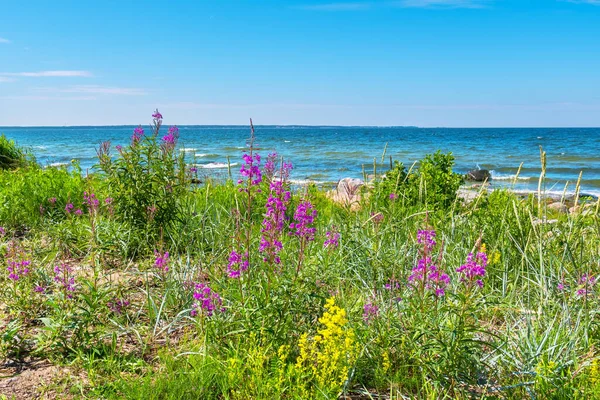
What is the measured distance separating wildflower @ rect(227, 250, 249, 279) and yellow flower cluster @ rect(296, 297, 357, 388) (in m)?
0.55

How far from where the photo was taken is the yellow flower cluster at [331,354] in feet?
8.68

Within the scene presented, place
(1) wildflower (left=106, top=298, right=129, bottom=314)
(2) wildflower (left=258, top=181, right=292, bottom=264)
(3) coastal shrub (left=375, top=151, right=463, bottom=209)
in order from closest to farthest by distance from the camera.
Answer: (2) wildflower (left=258, top=181, right=292, bottom=264)
(1) wildflower (left=106, top=298, right=129, bottom=314)
(3) coastal shrub (left=375, top=151, right=463, bottom=209)

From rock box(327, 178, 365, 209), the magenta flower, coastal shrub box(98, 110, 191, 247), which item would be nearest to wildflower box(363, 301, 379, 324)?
rock box(327, 178, 365, 209)

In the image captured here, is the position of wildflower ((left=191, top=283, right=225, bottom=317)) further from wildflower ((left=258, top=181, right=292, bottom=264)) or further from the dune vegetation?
wildflower ((left=258, top=181, right=292, bottom=264))

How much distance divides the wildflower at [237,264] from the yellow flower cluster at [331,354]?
0.55 metres

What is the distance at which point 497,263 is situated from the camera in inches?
187

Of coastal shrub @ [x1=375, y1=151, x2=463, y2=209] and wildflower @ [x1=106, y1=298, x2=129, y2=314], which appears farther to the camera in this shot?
coastal shrub @ [x1=375, y1=151, x2=463, y2=209]

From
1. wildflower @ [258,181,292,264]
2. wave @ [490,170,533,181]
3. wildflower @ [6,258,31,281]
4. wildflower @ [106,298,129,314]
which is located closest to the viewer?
wildflower @ [258,181,292,264]

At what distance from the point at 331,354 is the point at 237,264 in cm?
82

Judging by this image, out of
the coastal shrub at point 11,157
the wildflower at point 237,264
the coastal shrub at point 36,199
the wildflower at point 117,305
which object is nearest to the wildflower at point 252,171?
the wildflower at point 237,264

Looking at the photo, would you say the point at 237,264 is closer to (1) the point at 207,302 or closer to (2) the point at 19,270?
(1) the point at 207,302

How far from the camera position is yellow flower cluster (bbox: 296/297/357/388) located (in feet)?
8.68

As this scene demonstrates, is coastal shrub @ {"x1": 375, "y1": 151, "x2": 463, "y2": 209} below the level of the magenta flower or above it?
below

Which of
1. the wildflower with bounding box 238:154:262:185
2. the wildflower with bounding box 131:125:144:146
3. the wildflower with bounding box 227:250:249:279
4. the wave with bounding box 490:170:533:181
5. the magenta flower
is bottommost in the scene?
the wave with bounding box 490:170:533:181
